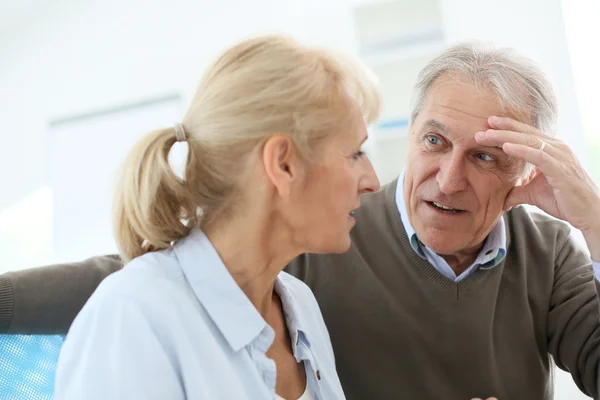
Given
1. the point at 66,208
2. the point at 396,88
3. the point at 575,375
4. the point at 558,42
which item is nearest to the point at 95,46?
the point at 66,208

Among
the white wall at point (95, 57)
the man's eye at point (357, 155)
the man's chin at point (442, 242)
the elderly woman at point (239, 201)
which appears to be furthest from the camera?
the white wall at point (95, 57)

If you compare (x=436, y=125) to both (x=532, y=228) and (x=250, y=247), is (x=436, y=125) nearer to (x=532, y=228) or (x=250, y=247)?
(x=532, y=228)

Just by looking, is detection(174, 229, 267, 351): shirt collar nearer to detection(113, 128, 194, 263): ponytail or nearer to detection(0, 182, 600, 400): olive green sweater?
detection(113, 128, 194, 263): ponytail

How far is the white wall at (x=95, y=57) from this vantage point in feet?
12.3

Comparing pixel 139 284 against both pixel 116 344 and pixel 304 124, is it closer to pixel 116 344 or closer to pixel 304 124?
pixel 116 344

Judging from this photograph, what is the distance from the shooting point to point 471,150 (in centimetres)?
147

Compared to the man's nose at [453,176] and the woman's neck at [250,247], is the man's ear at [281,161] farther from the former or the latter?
the man's nose at [453,176]

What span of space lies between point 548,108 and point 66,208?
→ 304 cm

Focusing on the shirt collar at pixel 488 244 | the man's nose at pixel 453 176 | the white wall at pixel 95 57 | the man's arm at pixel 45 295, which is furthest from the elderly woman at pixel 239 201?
the white wall at pixel 95 57

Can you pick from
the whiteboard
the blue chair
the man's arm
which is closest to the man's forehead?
the man's arm

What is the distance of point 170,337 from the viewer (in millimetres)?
974

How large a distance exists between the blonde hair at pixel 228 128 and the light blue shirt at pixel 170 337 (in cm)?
A: 7

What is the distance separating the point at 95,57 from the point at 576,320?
3214 mm

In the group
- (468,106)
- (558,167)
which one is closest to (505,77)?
(468,106)
